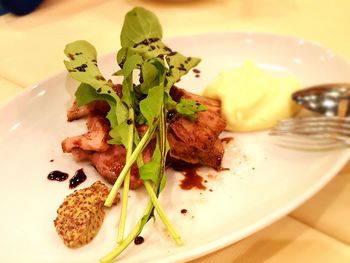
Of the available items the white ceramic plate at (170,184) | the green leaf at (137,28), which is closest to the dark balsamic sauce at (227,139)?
the white ceramic plate at (170,184)

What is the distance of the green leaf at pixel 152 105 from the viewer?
0.91 metres

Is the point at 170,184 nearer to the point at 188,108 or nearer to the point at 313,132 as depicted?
the point at 188,108

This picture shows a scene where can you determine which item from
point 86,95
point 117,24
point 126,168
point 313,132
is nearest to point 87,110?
point 86,95

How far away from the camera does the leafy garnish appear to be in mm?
854

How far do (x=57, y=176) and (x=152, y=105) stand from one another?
283 mm

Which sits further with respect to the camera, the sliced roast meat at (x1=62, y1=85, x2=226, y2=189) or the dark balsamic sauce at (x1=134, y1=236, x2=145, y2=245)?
the sliced roast meat at (x1=62, y1=85, x2=226, y2=189)

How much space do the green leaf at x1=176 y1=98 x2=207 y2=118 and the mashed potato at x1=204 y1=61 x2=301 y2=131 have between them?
0.12m

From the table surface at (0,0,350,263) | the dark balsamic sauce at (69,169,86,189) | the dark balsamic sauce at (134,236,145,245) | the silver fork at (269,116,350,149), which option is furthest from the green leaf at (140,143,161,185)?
the table surface at (0,0,350,263)

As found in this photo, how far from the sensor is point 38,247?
32.8 inches

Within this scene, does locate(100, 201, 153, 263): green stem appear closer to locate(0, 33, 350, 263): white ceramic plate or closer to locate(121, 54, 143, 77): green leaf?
locate(0, 33, 350, 263): white ceramic plate

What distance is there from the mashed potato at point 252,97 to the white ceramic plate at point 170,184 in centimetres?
4

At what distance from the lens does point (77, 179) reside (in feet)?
3.30

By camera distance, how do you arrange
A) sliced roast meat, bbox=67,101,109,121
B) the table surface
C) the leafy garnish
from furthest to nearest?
the table surface
sliced roast meat, bbox=67,101,109,121
the leafy garnish

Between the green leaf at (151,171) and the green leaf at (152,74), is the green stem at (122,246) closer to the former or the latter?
the green leaf at (151,171)
